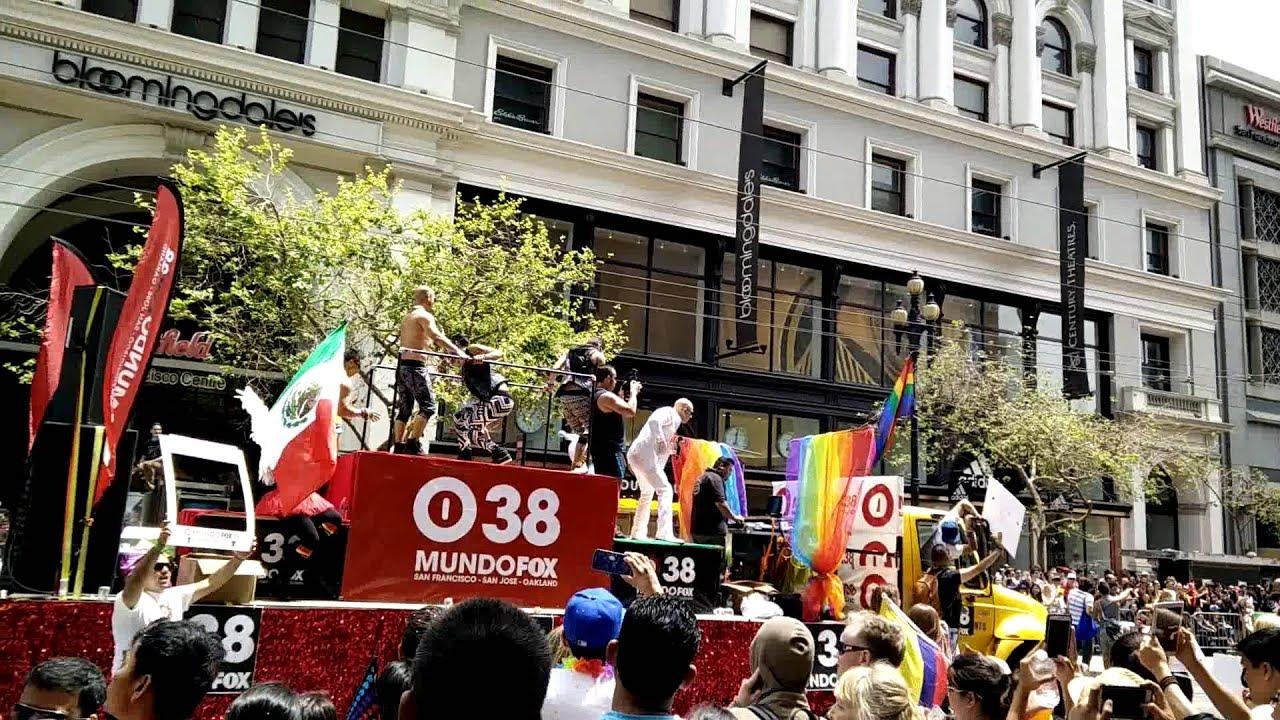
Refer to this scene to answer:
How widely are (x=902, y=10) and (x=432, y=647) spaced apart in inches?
1301

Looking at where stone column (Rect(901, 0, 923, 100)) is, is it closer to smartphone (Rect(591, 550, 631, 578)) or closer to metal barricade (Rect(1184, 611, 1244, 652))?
metal barricade (Rect(1184, 611, 1244, 652))

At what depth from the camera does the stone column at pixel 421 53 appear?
75.6 ft

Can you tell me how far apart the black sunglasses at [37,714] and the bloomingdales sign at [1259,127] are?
150 ft

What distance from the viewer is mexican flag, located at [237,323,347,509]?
7641 mm

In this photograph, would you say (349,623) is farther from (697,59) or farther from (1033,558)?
Result: (1033,558)

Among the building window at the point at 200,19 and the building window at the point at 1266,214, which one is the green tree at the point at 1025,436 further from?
the building window at the point at 200,19

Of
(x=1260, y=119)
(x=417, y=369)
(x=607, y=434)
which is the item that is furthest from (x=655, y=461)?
(x=1260, y=119)

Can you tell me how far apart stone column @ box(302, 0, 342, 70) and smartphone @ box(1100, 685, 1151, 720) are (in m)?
21.8

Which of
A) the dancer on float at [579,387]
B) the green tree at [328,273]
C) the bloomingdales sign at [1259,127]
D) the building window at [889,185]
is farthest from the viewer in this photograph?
the bloomingdales sign at [1259,127]

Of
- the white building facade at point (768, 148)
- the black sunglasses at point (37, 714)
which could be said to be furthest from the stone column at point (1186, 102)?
the black sunglasses at point (37, 714)

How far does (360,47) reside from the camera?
23.1m

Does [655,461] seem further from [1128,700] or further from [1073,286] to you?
[1073,286]

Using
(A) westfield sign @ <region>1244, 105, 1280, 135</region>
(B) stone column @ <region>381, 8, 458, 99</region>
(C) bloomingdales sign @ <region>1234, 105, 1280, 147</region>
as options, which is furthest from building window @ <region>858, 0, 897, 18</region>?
(A) westfield sign @ <region>1244, 105, 1280, 135</region>

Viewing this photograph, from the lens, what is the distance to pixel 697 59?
27297 mm
